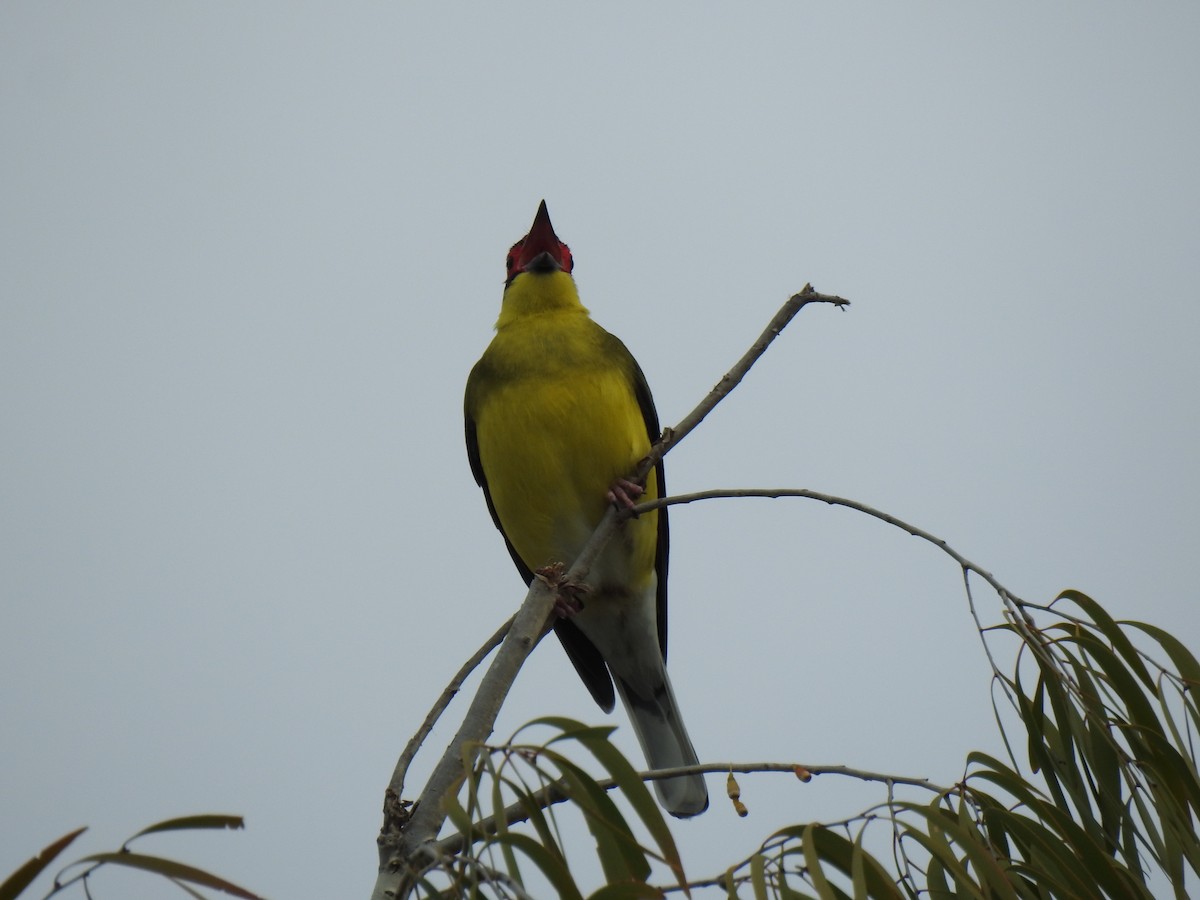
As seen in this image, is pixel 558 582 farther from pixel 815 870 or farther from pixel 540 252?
pixel 540 252

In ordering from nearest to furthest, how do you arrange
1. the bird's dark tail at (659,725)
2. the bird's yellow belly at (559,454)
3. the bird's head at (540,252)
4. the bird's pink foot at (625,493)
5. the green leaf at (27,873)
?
1. the green leaf at (27,873)
2. the bird's pink foot at (625,493)
3. the bird's yellow belly at (559,454)
4. the bird's dark tail at (659,725)
5. the bird's head at (540,252)

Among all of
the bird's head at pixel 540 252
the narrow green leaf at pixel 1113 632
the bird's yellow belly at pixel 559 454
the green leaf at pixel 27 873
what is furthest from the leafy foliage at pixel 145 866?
the bird's head at pixel 540 252

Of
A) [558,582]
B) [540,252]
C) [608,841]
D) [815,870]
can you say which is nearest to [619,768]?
[608,841]

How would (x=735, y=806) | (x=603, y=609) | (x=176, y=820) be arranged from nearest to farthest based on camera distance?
(x=176, y=820) → (x=735, y=806) → (x=603, y=609)

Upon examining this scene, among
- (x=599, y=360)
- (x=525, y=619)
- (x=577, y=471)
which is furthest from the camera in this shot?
(x=599, y=360)

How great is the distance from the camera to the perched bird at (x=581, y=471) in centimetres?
425

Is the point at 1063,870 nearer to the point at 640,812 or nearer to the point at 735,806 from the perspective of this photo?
the point at 735,806

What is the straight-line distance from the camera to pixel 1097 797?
8.48 feet

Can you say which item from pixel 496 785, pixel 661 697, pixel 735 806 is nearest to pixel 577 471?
pixel 661 697

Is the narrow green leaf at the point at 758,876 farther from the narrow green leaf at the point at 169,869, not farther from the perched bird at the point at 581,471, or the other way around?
the perched bird at the point at 581,471

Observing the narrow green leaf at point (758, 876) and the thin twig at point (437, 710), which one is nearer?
the narrow green leaf at point (758, 876)

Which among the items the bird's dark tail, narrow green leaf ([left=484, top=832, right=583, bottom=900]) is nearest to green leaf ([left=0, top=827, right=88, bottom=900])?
narrow green leaf ([left=484, top=832, right=583, bottom=900])

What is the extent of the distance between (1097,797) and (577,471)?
7.11 feet

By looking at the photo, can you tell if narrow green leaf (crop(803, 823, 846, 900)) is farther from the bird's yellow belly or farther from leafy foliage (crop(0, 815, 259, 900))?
the bird's yellow belly
